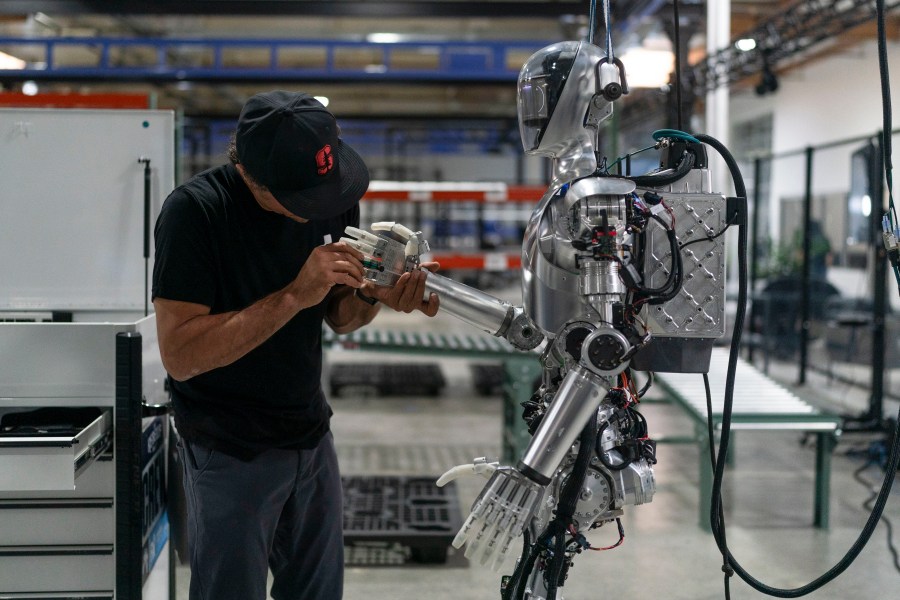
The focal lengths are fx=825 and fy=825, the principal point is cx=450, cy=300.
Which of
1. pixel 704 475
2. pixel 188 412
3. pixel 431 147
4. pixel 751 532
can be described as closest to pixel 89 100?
pixel 188 412

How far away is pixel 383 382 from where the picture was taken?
7332 millimetres

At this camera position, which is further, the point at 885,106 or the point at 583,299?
the point at 885,106

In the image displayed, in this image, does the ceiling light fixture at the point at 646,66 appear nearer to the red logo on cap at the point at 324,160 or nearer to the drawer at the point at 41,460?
the red logo on cap at the point at 324,160

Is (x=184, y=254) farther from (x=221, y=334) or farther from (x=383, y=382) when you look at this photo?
(x=383, y=382)

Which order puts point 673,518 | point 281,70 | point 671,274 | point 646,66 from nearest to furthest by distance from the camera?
point 671,274 → point 673,518 → point 646,66 → point 281,70

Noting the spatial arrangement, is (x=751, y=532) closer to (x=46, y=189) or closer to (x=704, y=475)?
(x=704, y=475)

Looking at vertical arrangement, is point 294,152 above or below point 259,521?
above

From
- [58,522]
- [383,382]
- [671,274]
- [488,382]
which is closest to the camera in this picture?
[671,274]

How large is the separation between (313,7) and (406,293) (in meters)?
4.33

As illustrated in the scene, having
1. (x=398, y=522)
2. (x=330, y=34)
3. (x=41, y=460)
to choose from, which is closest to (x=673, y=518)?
(x=398, y=522)

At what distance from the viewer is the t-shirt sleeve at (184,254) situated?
166cm

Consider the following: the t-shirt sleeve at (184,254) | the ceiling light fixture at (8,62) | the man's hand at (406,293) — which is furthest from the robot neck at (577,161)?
the ceiling light fixture at (8,62)

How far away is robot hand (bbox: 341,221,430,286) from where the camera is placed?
6.06 feet

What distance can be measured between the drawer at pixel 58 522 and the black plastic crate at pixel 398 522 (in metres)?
1.44
